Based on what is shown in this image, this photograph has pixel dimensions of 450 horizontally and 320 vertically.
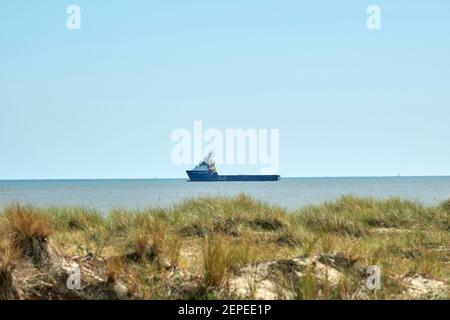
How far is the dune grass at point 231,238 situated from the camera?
20.9 ft

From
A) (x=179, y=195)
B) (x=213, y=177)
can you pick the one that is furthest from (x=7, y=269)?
(x=213, y=177)

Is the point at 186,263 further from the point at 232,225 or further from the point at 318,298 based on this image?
the point at 232,225

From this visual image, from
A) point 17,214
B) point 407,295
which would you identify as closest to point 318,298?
point 407,295

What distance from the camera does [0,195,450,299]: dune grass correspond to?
6355 millimetres

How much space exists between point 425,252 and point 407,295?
4.05 meters

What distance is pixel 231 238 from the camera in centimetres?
1190

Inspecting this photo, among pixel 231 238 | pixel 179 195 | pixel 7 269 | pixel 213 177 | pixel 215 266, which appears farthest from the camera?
pixel 213 177

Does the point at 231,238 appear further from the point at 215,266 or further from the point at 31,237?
the point at 31,237

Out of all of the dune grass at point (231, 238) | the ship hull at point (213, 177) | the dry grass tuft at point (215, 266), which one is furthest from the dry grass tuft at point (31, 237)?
the ship hull at point (213, 177)

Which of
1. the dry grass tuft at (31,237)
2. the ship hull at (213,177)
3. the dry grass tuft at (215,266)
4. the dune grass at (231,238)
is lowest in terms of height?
the ship hull at (213,177)

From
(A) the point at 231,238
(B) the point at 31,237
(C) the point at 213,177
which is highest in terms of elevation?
(B) the point at 31,237

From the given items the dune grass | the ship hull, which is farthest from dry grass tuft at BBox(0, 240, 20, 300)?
the ship hull

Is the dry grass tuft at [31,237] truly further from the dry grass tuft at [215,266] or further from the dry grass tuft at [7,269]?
the dry grass tuft at [215,266]

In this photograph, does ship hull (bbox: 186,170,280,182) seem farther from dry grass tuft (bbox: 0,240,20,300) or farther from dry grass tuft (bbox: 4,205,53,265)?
dry grass tuft (bbox: 0,240,20,300)
